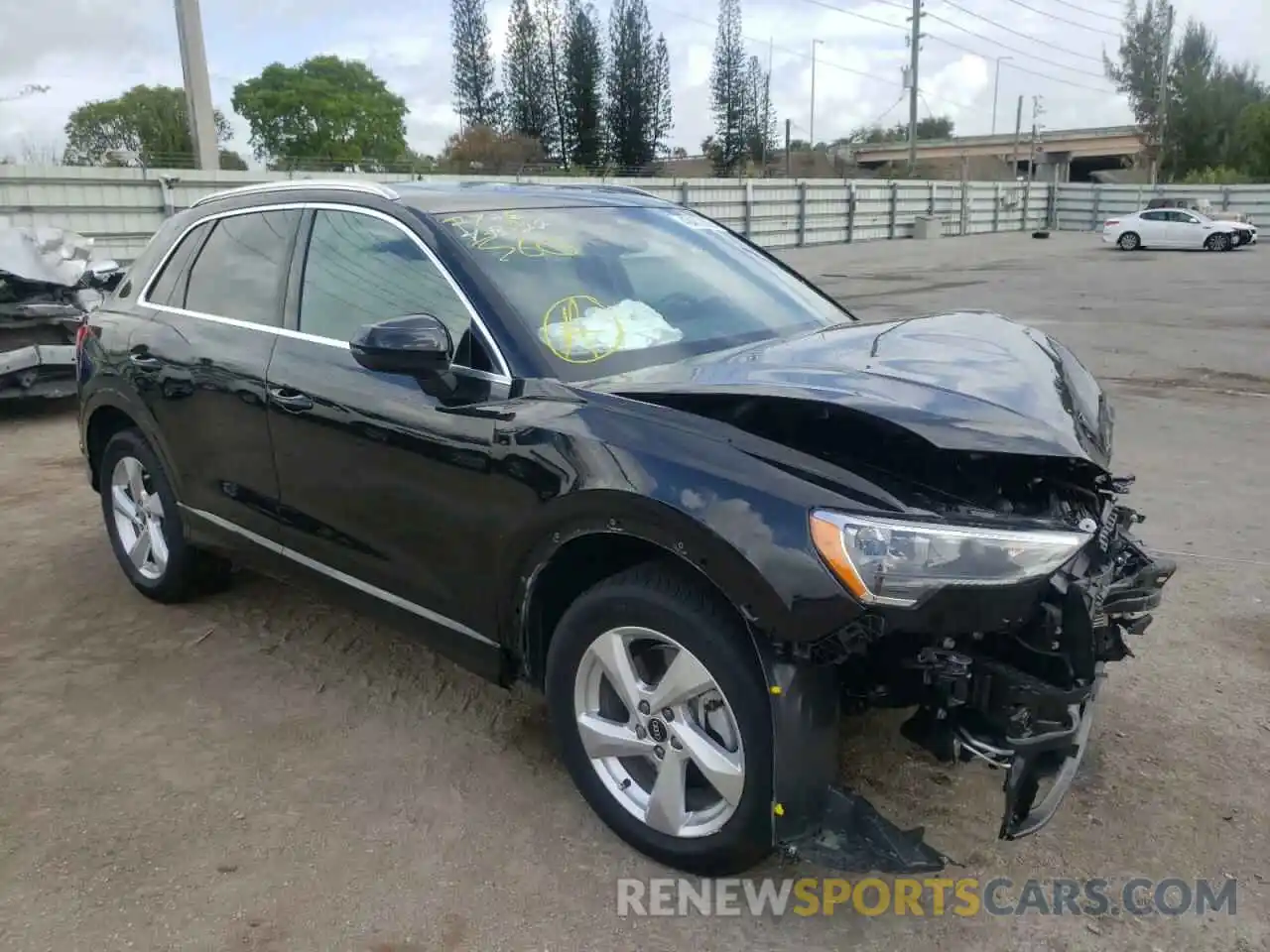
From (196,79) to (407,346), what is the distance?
632 inches

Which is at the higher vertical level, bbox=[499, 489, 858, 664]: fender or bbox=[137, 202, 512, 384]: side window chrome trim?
bbox=[137, 202, 512, 384]: side window chrome trim

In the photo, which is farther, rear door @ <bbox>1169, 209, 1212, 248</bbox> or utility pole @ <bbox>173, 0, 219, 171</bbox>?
rear door @ <bbox>1169, 209, 1212, 248</bbox>

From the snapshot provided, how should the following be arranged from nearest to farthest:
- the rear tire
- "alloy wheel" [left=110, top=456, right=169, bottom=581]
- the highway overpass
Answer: the rear tire → "alloy wheel" [left=110, top=456, right=169, bottom=581] → the highway overpass

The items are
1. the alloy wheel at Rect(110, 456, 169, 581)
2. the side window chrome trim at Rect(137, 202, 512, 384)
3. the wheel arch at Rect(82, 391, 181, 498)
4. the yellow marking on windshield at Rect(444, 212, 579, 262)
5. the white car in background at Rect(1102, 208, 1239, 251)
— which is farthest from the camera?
the white car in background at Rect(1102, 208, 1239, 251)

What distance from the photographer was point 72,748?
3.46 meters

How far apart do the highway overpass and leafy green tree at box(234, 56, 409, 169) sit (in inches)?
1863

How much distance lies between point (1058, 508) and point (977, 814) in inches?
39.5

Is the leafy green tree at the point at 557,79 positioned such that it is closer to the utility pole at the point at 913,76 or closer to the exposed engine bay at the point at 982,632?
the utility pole at the point at 913,76

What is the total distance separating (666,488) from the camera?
2.49 metres

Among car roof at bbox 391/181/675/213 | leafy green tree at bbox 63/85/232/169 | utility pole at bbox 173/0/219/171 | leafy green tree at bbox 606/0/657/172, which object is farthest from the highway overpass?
car roof at bbox 391/181/675/213

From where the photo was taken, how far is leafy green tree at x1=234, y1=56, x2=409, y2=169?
3580 inches

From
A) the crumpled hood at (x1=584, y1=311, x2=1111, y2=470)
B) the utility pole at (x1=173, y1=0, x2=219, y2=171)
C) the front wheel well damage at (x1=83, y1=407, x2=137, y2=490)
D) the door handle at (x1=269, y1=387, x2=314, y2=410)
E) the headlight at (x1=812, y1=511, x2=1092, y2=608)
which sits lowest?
the front wheel well damage at (x1=83, y1=407, x2=137, y2=490)

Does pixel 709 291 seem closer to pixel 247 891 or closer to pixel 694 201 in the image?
pixel 247 891

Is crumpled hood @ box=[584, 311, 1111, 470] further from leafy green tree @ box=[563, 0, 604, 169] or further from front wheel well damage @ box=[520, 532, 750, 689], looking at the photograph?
leafy green tree @ box=[563, 0, 604, 169]
